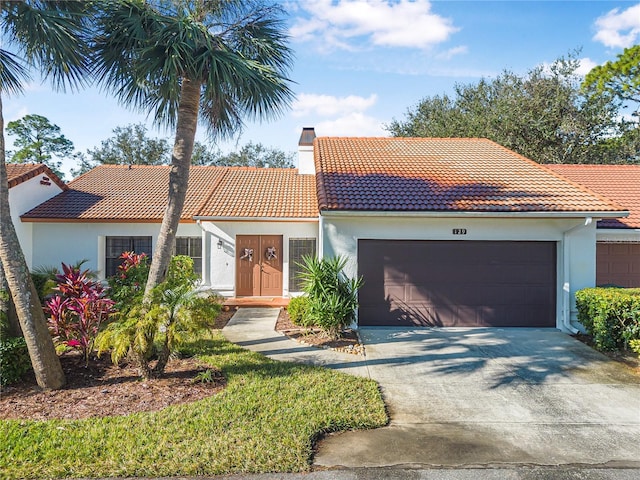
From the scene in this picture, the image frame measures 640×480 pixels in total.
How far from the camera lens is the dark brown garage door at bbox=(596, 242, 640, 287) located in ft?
36.9

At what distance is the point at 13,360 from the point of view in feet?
18.6

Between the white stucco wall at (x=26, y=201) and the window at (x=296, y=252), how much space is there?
897cm

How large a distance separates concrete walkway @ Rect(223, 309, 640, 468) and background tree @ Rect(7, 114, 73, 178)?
125ft

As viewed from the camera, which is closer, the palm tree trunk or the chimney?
the palm tree trunk

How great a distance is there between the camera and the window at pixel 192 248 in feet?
45.1

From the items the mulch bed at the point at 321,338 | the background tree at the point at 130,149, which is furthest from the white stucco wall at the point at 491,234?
the background tree at the point at 130,149

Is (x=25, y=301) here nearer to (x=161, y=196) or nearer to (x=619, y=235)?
(x=161, y=196)

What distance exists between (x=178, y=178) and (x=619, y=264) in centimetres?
1234

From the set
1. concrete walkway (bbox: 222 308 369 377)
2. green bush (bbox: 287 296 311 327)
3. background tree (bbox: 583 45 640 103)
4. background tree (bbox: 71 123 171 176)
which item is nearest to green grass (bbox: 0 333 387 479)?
concrete walkway (bbox: 222 308 369 377)

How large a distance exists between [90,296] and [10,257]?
1514 mm

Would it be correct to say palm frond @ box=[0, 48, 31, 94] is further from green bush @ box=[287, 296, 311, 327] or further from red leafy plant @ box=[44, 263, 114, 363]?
green bush @ box=[287, 296, 311, 327]

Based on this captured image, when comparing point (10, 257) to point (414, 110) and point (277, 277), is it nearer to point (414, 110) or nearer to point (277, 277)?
point (277, 277)

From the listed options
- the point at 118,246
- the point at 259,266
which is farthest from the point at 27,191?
the point at 259,266

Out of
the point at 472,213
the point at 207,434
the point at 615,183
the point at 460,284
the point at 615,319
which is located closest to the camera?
the point at 207,434
